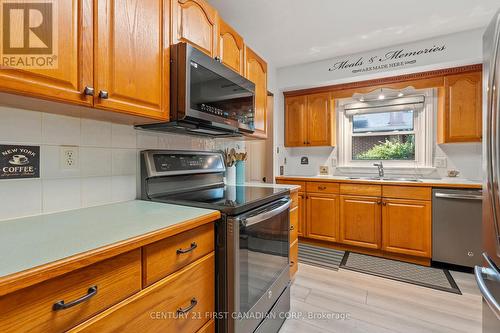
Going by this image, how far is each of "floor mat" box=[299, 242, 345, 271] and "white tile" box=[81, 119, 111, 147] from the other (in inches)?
88.0

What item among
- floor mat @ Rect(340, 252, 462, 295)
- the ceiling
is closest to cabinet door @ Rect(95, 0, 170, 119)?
the ceiling

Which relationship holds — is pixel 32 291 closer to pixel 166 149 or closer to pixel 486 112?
pixel 166 149

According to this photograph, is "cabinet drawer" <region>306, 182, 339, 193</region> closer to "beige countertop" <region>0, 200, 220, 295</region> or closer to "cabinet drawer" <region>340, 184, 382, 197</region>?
"cabinet drawer" <region>340, 184, 382, 197</region>

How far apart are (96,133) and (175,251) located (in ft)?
2.67

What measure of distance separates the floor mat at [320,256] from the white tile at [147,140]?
1988mm

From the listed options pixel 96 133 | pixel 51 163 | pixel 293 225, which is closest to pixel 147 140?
pixel 96 133

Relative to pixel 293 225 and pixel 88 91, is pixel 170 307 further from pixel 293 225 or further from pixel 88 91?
pixel 293 225

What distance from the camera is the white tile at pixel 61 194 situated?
1.06 meters

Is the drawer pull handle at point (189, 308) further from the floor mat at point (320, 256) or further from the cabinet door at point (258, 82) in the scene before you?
the floor mat at point (320, 256)

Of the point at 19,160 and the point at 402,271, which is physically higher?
the point at 19,160

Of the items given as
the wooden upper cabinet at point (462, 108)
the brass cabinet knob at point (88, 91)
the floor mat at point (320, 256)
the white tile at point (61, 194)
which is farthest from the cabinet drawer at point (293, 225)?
the wooden upper cabinet at point (462, 108)

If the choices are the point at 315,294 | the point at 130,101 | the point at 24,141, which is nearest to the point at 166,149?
the point at 130,101

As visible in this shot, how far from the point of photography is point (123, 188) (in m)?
1.39

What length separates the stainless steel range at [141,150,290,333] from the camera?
1.12m
